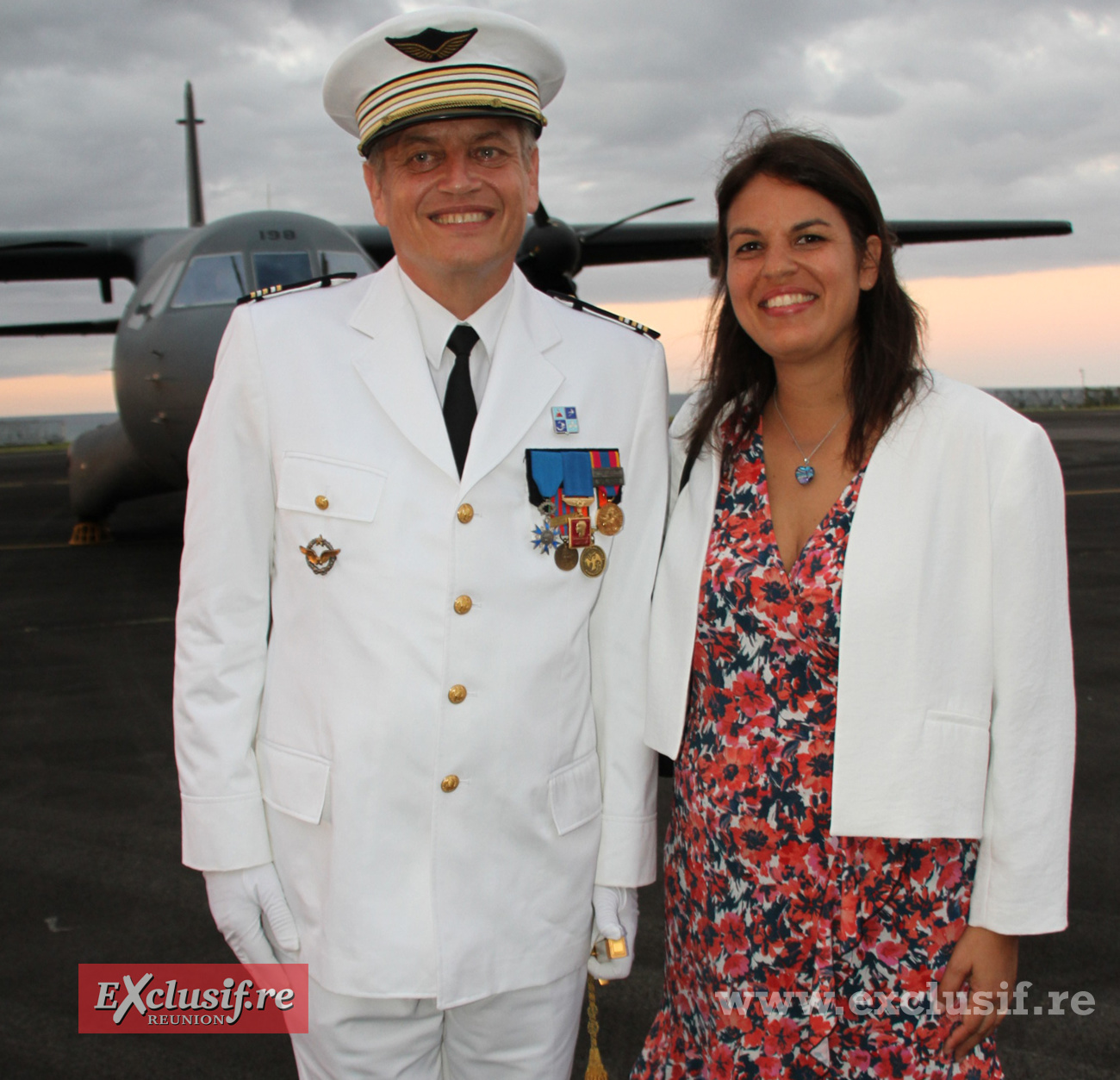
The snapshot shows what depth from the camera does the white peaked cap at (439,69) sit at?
5.29 feet

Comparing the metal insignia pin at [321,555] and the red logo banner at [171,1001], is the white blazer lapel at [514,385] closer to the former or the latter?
the metal insignia pin at [321,555]

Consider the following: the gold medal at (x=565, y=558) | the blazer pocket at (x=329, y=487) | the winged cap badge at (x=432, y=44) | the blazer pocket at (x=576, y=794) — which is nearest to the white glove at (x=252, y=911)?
the blazer pocket at (x=576, y=794)

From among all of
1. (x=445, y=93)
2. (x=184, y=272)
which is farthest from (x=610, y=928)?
(x=184, y=272)

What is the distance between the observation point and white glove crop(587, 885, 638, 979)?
1.74 metres

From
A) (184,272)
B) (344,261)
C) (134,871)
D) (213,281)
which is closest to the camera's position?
(134,871)

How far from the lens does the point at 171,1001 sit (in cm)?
276

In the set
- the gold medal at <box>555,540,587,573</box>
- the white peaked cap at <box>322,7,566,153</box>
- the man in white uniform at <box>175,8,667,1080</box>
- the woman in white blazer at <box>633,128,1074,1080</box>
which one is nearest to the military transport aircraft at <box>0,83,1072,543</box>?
the woman in white blazer at <box>633,128,1074,1080</box>

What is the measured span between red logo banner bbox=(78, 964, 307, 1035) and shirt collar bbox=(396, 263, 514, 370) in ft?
6.07

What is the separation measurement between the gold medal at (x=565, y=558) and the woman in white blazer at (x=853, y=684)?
0.22 metres

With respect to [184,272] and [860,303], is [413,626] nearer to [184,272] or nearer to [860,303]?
[860,303]

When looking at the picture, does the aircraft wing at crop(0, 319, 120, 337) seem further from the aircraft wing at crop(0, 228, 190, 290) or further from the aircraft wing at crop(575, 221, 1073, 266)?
the aircraft wing at crop(575, 221, 1073, 266)

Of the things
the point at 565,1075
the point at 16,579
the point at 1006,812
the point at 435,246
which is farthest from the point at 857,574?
the point at 16,579

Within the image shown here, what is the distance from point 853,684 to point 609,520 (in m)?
0.52

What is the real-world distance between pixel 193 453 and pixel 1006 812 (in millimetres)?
1546
